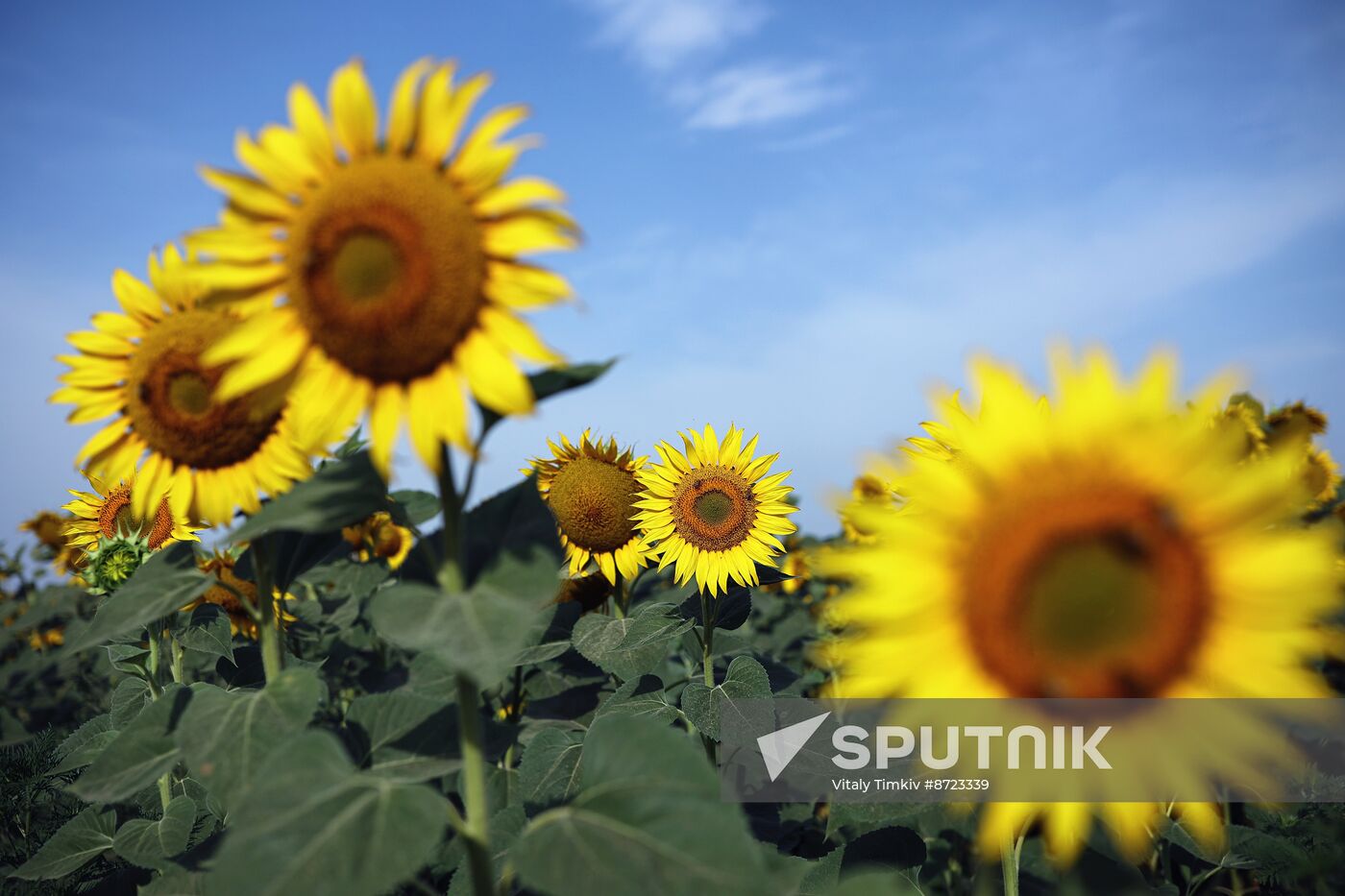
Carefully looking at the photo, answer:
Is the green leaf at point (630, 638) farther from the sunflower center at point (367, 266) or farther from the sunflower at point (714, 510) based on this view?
the sunflower center at point (367, 266)

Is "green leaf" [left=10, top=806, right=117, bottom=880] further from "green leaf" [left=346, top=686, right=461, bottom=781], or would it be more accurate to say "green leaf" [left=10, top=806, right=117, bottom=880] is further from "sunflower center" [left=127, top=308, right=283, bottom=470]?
"sunflower center" [left=127, top=308, right=283, bottom=470]

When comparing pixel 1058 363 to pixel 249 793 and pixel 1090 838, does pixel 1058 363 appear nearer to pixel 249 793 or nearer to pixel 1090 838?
pixel 249 793

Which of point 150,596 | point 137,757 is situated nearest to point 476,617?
point 150,596

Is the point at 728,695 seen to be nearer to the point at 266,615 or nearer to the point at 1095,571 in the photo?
the point at 266,615

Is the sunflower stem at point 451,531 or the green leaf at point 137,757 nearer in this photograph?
the sunflower stem at point 451,531

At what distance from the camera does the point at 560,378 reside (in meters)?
1.73

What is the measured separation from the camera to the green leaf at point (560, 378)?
1727mm

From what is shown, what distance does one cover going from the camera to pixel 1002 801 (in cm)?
162

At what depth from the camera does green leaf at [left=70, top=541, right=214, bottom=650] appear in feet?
6.31

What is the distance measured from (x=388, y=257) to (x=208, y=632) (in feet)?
7.44

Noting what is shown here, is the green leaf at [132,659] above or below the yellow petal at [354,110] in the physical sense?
below

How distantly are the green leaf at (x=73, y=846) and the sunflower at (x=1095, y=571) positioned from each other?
2582mm

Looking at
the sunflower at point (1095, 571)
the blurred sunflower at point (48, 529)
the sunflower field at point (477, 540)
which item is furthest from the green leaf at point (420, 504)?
the blurred sunflower at point (48, 529)

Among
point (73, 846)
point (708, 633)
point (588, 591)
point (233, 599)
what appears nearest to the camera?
point (73, 846)
